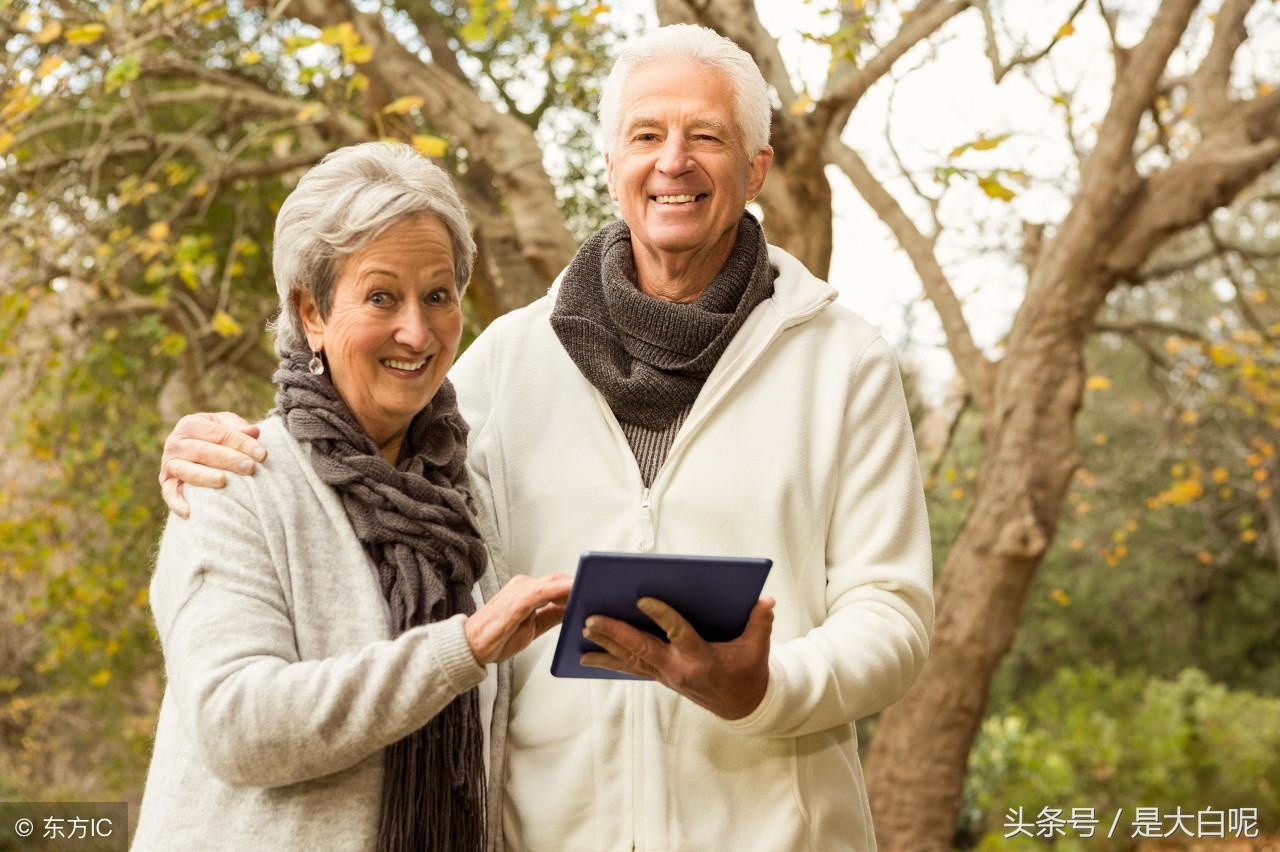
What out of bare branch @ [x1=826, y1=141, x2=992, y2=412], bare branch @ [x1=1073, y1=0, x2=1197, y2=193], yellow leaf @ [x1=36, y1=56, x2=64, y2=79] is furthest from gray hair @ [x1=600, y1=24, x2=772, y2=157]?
bare branch @ [x1=1073, y1=0, x2=1197, y2=193]

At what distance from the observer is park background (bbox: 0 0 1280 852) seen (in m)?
4.56

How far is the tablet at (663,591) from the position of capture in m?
1.54

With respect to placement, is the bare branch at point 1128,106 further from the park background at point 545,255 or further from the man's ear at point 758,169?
the man's ear at point 758,169

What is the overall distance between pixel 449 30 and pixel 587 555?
5400mm

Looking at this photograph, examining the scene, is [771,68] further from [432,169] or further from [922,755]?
[432,169]

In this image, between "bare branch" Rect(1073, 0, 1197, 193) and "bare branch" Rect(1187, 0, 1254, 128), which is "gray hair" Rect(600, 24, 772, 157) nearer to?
"bare branch" Rect(1073, 0, 1197, 193)

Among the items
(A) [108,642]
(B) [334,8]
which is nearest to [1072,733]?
(A) [108,642]

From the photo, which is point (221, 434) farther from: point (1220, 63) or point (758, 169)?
point (1220, 63)

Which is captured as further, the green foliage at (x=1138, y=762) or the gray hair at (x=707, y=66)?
the green foliage at (x=1138, y=762)

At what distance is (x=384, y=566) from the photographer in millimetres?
1789

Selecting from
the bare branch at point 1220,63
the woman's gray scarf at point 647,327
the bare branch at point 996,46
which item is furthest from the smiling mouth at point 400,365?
the bare branch at point 1220,63

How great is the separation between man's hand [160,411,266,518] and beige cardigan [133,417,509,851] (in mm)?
16

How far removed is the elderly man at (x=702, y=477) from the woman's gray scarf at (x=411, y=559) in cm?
15

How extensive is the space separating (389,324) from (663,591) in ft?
1.74
